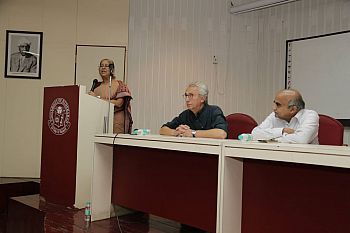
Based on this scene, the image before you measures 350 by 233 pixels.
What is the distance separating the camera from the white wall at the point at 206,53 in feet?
16.9

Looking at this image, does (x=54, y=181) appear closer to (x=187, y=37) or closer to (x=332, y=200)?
(x=332, y=200)

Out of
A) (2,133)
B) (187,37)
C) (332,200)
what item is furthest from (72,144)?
(187,37)

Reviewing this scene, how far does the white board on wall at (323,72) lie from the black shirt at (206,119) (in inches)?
76.9

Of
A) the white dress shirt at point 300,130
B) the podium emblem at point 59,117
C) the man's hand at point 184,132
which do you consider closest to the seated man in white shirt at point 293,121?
the white dress shirt at point 300,130

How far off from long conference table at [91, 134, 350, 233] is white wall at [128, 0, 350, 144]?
257cm

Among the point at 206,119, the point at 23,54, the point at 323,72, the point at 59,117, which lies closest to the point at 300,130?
the point at 206,119

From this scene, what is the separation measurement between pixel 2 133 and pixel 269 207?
387 cm

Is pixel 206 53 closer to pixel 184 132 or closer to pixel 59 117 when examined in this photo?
pixel 59 117

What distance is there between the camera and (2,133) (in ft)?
16.0

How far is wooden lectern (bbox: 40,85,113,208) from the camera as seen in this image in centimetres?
298

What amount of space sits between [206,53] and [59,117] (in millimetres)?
2643

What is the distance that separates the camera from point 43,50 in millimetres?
4973

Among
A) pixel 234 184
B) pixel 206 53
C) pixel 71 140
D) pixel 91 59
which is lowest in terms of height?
pixel 234 184

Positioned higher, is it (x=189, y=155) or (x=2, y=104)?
(x=2, y=104)
